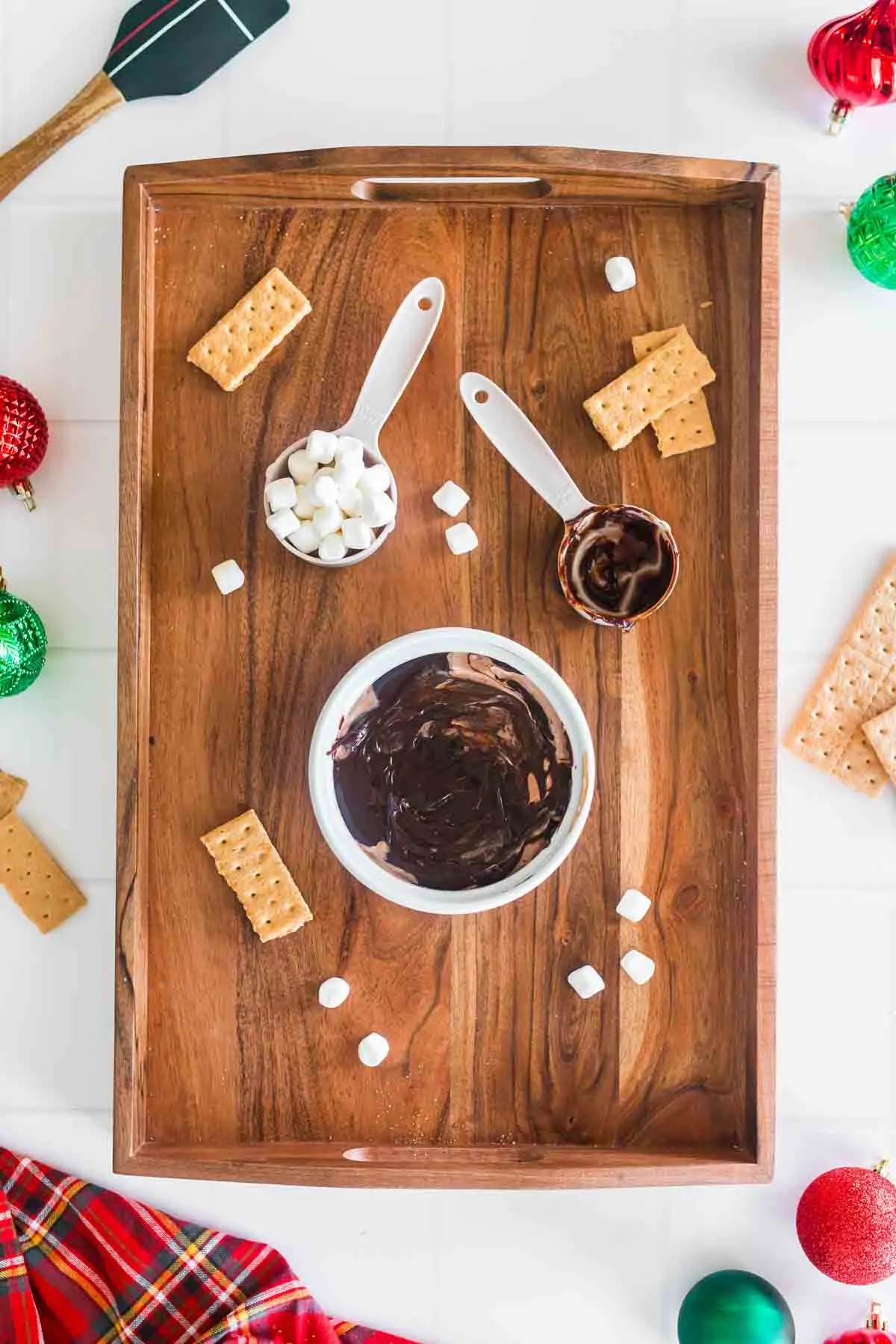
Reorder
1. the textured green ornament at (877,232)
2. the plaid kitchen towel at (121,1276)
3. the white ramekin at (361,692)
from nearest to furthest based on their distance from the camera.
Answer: the white ramekin at (361,692) < the textured green ornament at (877,232) < the plaid kitchen towel at (121,1276)

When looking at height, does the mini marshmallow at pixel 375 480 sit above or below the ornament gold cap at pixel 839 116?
below

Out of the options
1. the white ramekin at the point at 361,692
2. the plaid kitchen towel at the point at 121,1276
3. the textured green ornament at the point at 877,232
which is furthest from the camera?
the plaid kitchen towel at the point at 121,1276

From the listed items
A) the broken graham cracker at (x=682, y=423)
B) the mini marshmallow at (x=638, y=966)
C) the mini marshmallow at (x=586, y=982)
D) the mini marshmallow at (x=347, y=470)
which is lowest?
the mini marshmallow at (x=586, y=982)

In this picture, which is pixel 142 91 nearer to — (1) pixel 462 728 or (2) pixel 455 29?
(2) pixel 455 29

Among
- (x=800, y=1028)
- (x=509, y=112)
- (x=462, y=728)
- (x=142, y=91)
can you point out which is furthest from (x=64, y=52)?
(x=800, y=1028)

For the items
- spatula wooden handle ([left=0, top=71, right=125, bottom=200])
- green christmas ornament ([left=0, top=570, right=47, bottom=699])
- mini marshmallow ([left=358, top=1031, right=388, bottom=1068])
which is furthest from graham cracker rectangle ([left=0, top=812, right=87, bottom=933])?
spatula wooden handle ([left=0, top=71, right=125, bottom=200])

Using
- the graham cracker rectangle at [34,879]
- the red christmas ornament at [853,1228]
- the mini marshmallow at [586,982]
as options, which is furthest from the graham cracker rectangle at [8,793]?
the red christmas ornament at [853,1228]

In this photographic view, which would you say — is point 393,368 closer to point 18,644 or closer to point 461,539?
point 461,539

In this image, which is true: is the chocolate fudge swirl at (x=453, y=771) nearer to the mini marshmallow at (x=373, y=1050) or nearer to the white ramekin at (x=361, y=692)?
the white ramekin at (x=361, y=692)
